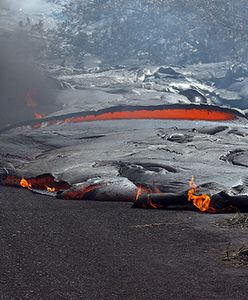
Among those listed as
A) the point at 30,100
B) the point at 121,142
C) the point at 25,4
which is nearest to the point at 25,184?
the point at 121,142

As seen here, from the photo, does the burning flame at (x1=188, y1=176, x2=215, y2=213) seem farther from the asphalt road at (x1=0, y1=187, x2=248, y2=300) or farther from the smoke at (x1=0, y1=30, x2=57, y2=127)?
the smoke at (x1=0, y1=30, x2=57, y2=127)

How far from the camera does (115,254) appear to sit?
8.03m

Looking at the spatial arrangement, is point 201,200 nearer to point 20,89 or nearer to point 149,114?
point 149,114

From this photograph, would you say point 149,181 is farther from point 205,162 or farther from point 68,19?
point 68,19

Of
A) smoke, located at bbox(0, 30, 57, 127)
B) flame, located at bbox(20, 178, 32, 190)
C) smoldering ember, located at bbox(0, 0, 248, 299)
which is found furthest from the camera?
smoke, located at bbox(0, 30, 57, 127)

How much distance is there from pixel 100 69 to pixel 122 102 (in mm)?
18229

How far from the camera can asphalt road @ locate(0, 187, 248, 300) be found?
6.52m

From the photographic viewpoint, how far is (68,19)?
65562 mm

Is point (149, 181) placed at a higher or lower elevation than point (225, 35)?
lower

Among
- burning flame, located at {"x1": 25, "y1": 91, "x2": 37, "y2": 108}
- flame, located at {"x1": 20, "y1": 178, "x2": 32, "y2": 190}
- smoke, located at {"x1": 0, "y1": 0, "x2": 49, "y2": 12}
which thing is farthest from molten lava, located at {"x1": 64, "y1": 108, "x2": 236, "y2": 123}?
smoke, located at {"x1": 0, "y1": 0, "x2": 49, "y2": 12}

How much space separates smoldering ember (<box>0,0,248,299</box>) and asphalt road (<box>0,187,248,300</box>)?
7 cm

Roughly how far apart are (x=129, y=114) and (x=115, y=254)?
19.2 meters

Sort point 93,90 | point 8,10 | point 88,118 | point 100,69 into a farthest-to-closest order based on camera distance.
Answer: point 8,10, point 100,69, point 93,90, point 88,118

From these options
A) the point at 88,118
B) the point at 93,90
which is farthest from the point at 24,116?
the point at 93,90
